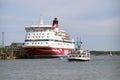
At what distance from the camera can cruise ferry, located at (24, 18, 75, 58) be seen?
94581 mm

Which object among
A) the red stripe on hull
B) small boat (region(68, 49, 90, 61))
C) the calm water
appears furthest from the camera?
the red stripe on hull

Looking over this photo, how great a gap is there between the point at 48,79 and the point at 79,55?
133ft

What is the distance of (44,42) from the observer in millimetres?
96438

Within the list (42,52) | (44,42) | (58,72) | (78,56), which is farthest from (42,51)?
(58,72)

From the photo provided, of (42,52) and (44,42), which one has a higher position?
(44,42)

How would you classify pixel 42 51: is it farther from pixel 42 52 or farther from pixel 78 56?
pixel 78 56

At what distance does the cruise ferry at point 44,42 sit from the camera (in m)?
94.6

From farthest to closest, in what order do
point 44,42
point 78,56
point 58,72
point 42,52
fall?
point 44,42, point 42,52, point 78,56, point 58,72

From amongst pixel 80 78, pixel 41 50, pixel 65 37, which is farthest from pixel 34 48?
pixel 80 78

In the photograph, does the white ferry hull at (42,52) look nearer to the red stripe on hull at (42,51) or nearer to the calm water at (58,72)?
the red stripe on hull at (42,51)

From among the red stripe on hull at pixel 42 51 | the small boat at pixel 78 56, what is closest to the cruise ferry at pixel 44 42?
the red stripe on hull at pixel 42 51

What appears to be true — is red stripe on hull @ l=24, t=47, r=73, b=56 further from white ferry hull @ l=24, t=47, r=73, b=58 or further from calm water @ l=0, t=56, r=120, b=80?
calm water @ l=0, t=56, r=120, b=80

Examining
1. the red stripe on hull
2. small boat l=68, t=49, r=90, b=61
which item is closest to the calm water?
small boat l=68, t=49, r=90, b=61

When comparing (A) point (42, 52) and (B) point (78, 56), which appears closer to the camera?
(B) point (78, 56)
